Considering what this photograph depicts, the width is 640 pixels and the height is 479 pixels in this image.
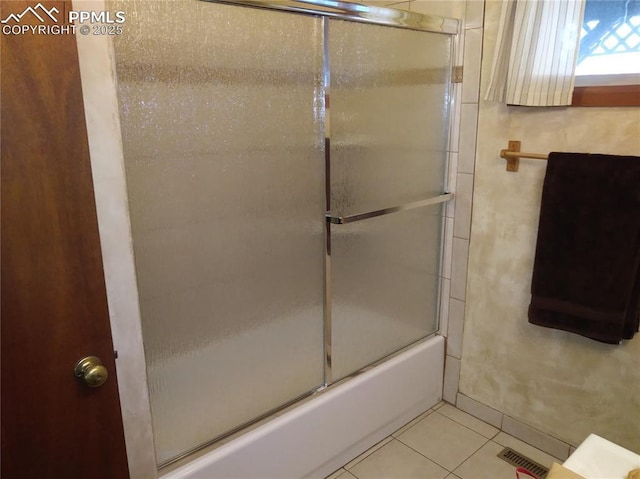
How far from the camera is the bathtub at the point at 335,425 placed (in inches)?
60.6

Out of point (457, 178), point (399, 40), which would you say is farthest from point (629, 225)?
point (399, 40)

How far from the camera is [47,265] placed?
2.86 feet

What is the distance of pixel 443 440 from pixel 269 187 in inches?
55.4

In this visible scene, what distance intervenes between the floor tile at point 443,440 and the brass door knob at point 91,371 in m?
1.51

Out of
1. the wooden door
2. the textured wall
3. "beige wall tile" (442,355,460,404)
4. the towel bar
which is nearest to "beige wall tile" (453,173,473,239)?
the textured wall

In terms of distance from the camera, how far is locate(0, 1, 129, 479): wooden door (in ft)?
2.65

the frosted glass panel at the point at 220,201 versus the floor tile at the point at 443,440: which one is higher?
the frosted glass panel at the point at 220,201

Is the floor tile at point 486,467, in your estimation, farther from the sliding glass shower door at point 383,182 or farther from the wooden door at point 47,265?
the wooden door at point 47,265

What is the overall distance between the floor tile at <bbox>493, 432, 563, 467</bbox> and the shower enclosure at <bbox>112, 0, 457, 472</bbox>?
26.5 inches

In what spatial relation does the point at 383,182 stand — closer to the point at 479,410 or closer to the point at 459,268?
the point at 459,268

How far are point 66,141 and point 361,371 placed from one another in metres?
1.47

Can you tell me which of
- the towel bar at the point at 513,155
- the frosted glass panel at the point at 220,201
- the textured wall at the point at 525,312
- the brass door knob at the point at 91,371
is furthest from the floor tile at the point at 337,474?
the towel bar at the point at 513,155

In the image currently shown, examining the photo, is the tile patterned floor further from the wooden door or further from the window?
the window

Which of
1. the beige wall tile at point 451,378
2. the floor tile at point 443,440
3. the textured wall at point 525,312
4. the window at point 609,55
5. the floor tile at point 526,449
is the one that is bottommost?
the floor tile at point 443,440
